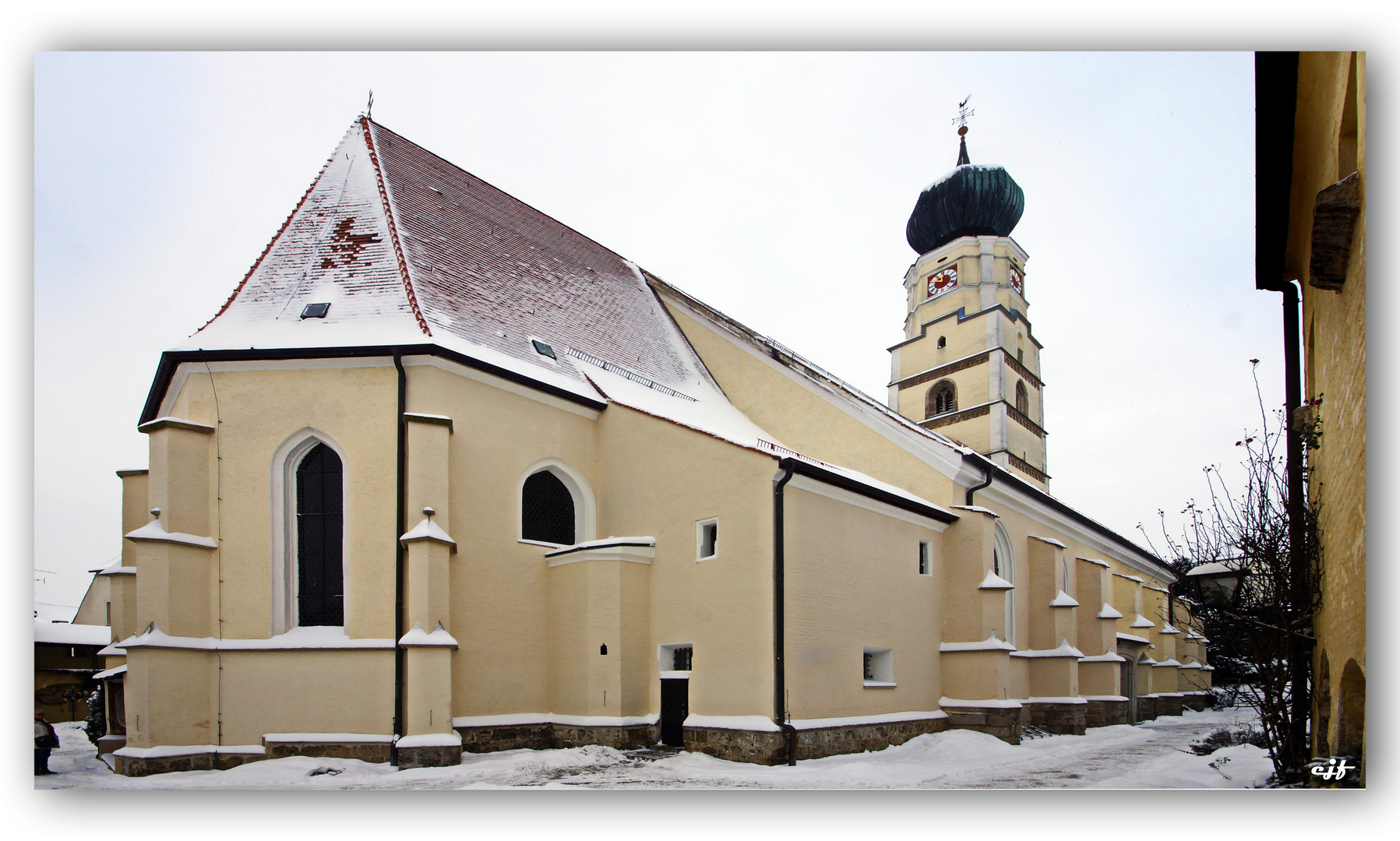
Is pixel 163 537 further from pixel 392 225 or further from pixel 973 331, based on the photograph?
pixel 973 331

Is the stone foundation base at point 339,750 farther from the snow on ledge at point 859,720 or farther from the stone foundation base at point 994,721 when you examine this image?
Result: the stone foundation base at point 994,721

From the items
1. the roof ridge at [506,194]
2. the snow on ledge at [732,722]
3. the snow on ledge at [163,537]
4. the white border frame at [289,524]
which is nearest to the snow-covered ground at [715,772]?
the snow on ledge at [732,722]

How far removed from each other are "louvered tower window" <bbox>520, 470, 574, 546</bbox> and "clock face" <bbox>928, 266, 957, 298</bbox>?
49.1 ft

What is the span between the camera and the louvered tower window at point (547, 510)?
1057cm

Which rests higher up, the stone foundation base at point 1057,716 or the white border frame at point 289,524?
the white border frame at point 289,524

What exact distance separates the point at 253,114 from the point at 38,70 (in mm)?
1364

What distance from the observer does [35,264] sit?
20.9 feet

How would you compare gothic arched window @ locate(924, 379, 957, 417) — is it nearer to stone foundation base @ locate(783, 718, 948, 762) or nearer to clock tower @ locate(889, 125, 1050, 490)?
clock tower @ locate(889, 125, 1050, 490)

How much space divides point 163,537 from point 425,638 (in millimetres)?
2472

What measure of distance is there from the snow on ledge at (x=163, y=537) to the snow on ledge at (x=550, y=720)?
2939 millimetres

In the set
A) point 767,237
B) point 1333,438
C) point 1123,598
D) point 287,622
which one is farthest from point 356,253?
point 1123,598

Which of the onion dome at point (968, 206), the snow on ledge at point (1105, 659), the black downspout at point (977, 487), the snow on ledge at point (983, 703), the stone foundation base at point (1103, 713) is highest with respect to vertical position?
the onion dome at point (968, 206)

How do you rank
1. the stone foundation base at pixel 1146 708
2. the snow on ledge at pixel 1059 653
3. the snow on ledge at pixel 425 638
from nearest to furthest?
the snow on ledge at pixel 425 638 < the snow on ledge at pixel 1059 653 < the stone foundation base at pixel 1146 708


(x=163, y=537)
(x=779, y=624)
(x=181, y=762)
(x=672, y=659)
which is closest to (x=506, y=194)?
(x=163, y=537)
